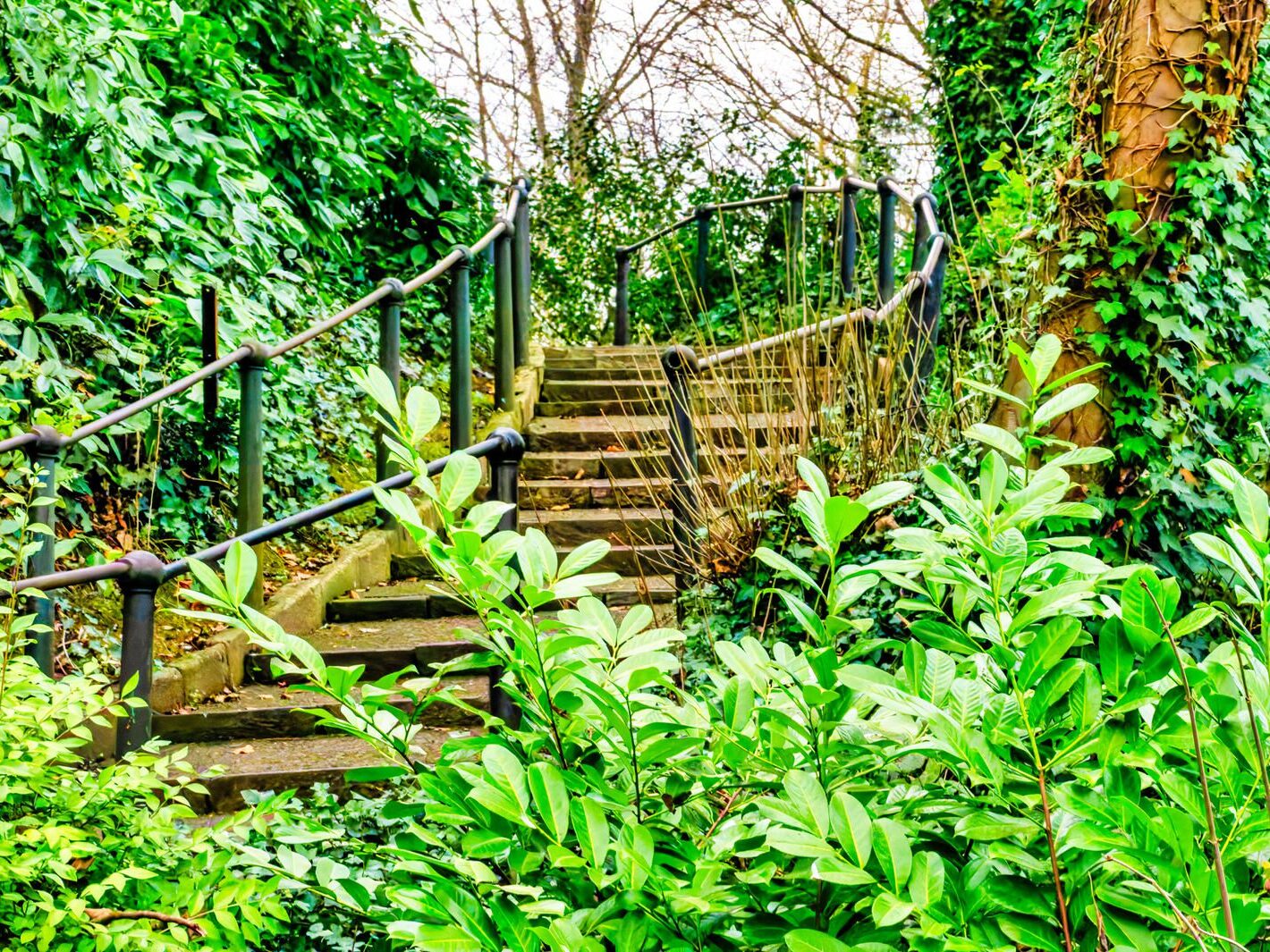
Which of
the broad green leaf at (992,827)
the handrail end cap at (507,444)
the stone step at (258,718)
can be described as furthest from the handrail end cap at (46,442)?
the broad green leaf at (992,827)

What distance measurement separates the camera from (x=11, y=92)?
3.93m

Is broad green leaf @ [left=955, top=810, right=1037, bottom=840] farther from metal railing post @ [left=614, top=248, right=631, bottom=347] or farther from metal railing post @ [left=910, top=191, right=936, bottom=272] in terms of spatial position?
metal railing post @ [left=614, top=248, right=631, bottom=347]

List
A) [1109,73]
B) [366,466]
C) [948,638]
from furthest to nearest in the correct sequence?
[366,466], [1109,73], [948,638]

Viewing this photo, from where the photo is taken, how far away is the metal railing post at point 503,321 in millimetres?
6199

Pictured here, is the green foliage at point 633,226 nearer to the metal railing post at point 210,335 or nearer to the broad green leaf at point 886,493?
the metal railing post at point 210,335

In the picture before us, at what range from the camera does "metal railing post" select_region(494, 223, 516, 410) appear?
244 inches

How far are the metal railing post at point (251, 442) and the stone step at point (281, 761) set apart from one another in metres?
0.74

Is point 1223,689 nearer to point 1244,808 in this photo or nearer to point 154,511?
point 1244,808

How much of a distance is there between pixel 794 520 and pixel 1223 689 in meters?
2.98

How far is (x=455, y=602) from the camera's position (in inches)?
183

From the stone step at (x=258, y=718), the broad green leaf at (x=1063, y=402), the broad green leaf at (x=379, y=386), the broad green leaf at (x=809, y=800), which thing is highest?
the broad green leaf at (x=379, y=386)

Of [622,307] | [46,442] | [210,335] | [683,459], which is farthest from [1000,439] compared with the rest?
[622,307]

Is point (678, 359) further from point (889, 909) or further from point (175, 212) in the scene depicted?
point (889, 909)

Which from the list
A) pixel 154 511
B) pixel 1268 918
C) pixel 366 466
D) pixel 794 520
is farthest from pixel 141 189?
pixel 1268 918
